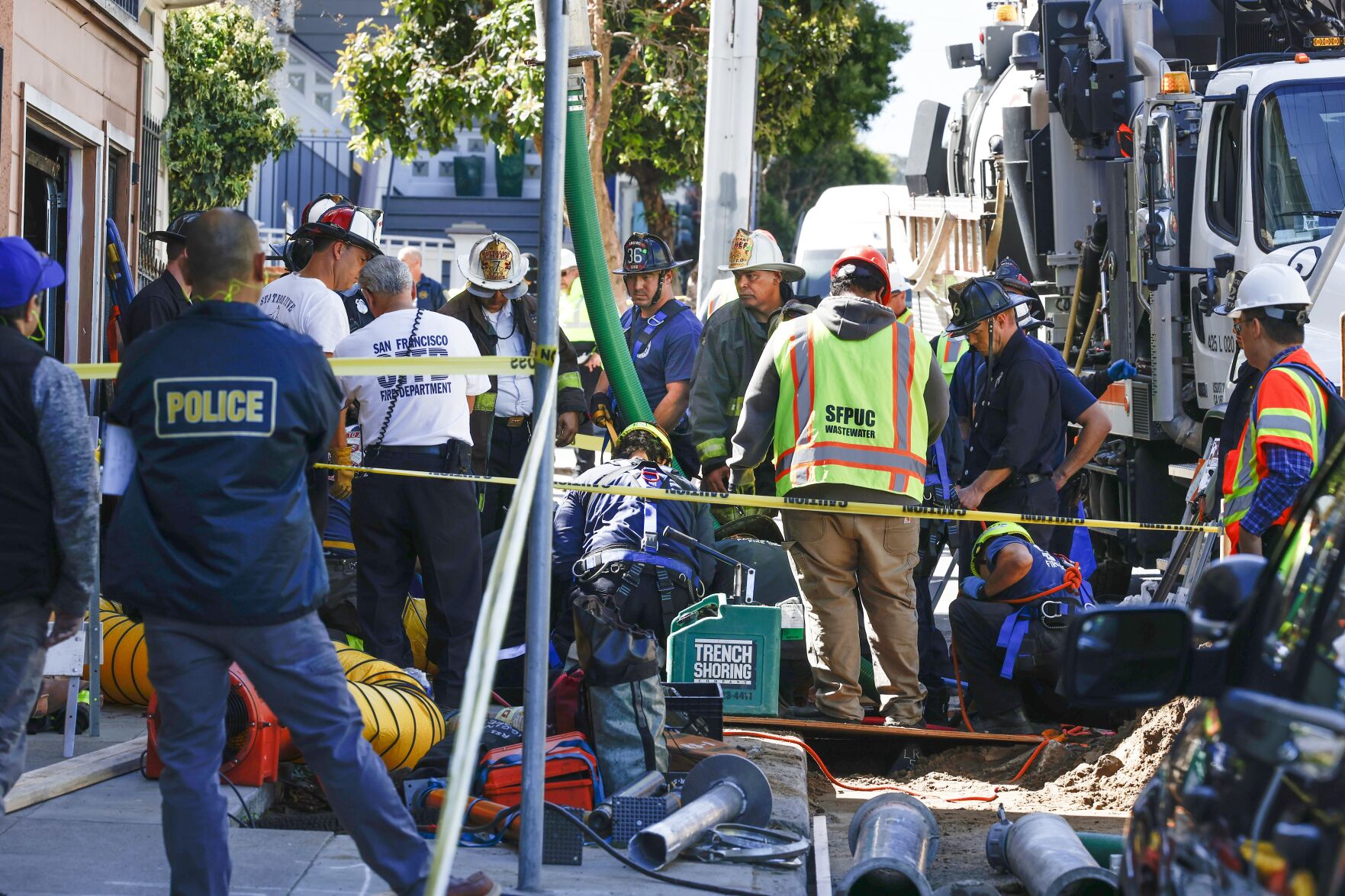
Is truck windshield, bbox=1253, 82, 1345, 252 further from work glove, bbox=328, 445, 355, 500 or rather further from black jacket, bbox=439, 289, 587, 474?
work glove, bbox=328, 445, 355, 500

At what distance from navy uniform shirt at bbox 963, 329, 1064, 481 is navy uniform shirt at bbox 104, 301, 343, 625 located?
500cm

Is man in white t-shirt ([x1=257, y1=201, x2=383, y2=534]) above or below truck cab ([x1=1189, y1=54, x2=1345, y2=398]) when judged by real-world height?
below

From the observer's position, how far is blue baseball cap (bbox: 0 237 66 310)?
4.19 m

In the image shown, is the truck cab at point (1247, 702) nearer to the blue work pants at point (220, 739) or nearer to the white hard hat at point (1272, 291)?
the blue work pants at point (220, 739)

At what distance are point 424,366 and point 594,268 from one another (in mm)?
3115

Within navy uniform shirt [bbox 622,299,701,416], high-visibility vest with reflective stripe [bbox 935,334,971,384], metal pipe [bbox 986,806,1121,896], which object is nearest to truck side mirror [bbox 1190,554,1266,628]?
metal pipe [bbox 986,806,1121,896]

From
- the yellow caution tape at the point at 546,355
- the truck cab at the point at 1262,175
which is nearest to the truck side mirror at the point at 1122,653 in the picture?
the yellow caution tape at the point at 546,355

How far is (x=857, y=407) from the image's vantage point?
7.15 m

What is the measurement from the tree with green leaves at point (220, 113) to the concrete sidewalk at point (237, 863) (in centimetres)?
1106

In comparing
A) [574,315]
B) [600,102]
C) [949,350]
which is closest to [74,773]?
[949,350]

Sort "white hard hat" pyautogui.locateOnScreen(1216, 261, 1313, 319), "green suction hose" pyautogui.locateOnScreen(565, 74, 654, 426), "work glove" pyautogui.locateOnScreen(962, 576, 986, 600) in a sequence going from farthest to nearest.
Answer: "work glove" pyautogui.locateOnScreen(962, 576, 986, 600)
"green suction hose" pyautogui.locateOnScreen(565, 74, 654, 426)
"white hard hat" pyautogui.locateOnScreen(1216, 261, 1313, 319)

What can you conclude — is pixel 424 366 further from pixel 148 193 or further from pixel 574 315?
pixel 574 315

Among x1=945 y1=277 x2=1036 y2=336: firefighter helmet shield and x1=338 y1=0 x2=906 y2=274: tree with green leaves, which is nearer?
x1=945 y1=277 x2=1036 y2=336: firefighter helmet shield

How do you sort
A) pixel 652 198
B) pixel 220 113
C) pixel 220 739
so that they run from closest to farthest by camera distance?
pixel 220 739
pixel 220 113
pixel 652 198
